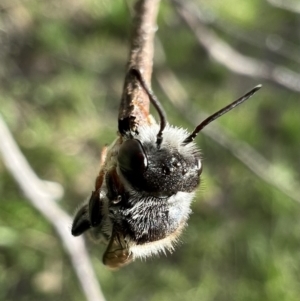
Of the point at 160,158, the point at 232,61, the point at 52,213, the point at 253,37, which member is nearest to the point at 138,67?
the point at 160,158

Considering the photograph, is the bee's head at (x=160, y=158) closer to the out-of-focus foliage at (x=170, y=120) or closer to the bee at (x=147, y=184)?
the bee at (x=147, y=184)

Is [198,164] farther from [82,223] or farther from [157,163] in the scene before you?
[82,223]

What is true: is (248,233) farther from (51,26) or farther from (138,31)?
(138,31)

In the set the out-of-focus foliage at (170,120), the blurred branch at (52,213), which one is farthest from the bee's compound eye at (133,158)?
the out-of-focus foliage at (170,120)

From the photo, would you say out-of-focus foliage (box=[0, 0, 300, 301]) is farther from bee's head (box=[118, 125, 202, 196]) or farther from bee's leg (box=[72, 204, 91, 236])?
bee's head (box=[118, 125, 202, 196])

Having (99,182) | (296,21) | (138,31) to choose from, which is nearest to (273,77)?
(138,31)

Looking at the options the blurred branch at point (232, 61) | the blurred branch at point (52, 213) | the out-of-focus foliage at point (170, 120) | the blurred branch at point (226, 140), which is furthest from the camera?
the out-of-focus foliage at point (170, 120)
